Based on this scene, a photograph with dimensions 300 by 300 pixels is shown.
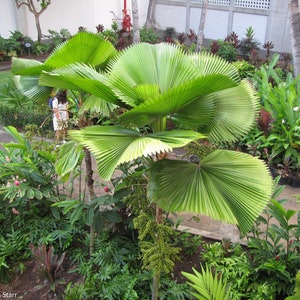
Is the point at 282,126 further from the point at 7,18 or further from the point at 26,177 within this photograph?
the point at 7,18

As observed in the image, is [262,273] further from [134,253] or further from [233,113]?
[233,113]

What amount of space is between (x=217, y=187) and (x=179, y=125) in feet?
1.44

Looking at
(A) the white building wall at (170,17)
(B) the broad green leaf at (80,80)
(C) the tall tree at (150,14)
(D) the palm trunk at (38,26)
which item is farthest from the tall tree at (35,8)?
(B) the broad green leaf at (80,80)

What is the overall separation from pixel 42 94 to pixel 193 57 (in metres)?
1.18

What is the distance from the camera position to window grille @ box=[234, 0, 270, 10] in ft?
38.3

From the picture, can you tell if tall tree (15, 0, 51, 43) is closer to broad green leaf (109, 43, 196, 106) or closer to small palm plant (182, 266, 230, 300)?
broad green leaf (109, 43, 196, 106)

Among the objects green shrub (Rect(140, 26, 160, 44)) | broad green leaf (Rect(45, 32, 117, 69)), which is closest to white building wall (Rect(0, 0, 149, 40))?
green shrub (Rect(140, 26, 160, 44))

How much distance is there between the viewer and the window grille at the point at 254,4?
11.7m

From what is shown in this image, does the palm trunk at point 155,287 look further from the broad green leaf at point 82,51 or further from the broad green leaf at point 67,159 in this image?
the broad green leaf at point 82,51

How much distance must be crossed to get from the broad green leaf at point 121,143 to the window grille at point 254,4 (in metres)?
11.6

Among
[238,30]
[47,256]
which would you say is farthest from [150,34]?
[47,256]

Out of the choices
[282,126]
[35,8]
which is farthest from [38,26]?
[282,126]

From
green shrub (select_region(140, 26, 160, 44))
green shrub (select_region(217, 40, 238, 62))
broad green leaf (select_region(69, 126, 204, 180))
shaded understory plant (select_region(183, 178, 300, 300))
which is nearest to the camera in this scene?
broad green leaf (select_region(69, 126, 204, 180))

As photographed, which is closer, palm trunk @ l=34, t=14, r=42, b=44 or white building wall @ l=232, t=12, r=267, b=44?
palm trunk @ l=34, t=14, r=42, b=44
